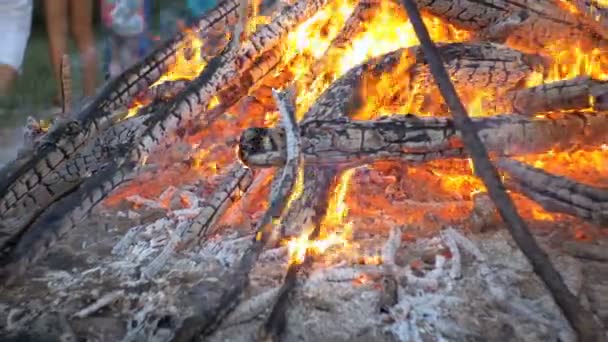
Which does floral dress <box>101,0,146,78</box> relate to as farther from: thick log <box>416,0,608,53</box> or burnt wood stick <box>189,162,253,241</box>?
burnt wood stick <box>189,162,253,241</box>

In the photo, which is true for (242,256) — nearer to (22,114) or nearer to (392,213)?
(392,213)

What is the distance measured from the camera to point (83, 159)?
10.3ft

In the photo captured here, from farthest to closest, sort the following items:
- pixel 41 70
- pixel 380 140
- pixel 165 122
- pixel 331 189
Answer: pixel 41 70 < pixel 165 122 < pixel 331 189 < pixel 380 140

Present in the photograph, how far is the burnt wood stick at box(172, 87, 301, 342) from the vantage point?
2021 mm

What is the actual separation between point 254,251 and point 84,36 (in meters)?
4.24

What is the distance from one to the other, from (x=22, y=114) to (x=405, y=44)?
336 cm

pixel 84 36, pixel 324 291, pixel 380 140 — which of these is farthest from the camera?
pixel 84 36

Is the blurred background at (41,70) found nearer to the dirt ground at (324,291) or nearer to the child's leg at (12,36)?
the child's leg at (12,36)

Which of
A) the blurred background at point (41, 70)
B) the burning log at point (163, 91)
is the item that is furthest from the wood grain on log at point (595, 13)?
the blurred background at point (41, 70)

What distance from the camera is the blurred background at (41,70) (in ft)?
17.6

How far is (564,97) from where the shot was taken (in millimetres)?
2959

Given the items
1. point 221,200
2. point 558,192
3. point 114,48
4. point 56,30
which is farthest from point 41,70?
point 558,192

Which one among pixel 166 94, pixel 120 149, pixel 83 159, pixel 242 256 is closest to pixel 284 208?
pixel 242 256

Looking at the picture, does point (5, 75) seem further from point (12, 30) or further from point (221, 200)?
point (221, 200)
